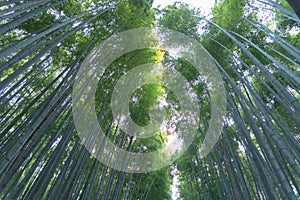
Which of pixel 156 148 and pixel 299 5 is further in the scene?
pixel 156 148

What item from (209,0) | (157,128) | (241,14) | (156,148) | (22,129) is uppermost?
(209,0)

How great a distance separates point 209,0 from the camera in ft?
17.8

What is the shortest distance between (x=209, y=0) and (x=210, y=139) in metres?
3.01

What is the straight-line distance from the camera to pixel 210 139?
416 centimetres

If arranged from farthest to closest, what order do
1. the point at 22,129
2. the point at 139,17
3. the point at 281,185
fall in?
the point at 139,17, the point at 22,129, the point at 281,185

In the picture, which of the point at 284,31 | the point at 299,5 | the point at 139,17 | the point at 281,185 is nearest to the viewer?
the point at 299,5

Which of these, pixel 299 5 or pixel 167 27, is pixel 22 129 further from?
pixel 167 27

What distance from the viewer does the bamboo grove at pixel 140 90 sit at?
2.97 metres

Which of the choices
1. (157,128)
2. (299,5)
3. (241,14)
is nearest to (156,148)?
(157,128)

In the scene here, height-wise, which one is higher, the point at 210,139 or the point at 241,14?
the point at 241,14

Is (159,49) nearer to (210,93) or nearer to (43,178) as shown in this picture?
(210,93)

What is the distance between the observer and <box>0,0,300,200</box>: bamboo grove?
2971 millimetres

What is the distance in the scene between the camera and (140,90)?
5.37 meters

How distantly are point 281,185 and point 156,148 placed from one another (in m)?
4.10
